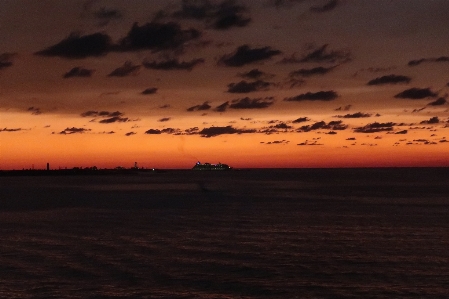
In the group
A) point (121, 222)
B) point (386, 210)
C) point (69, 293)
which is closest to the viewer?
point (69, 293)

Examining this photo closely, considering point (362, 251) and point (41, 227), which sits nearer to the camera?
point (362, 251)

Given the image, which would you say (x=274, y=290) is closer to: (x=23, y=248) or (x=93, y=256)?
(x=93, y=256)

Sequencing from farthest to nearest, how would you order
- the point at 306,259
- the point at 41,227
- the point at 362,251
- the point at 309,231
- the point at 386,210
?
1. the point at 386,210
2. the point at 41,227
3. the point at 309,231
4. the point at 362,251
5. the point at 306,259

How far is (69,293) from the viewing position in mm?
30844

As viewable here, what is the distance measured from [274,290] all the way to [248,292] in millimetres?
1435

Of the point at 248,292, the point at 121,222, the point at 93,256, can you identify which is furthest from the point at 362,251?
the point at 121,222

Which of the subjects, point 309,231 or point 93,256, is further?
point 309,231

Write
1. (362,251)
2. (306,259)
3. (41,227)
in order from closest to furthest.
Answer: (306,259)
(362,251)
(41,227)

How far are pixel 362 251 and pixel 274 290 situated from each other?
1403cm

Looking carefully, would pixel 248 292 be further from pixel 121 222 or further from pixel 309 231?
pixel 121 222

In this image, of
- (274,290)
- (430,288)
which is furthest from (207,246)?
(430,288)

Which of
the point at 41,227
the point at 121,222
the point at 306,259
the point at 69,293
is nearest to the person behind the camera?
the point at 69,293

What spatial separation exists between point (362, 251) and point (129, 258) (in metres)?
16.7

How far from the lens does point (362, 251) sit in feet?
143
